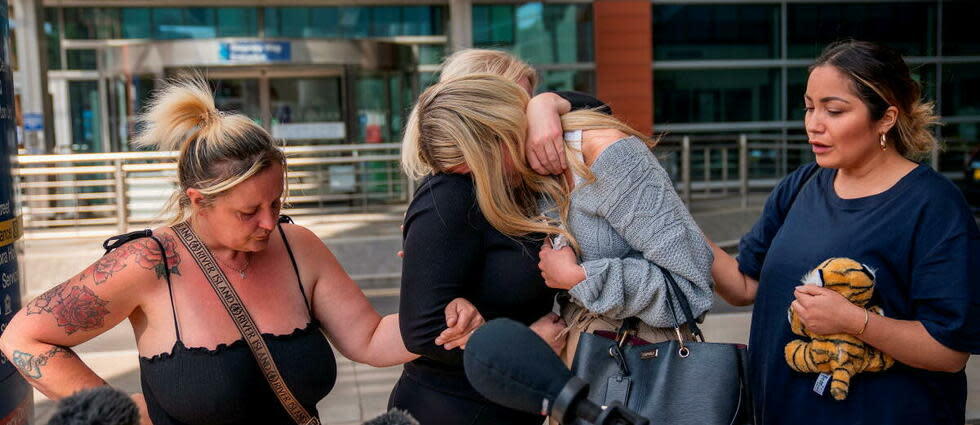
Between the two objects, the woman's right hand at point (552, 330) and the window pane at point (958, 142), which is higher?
the woman's right hand at point (552, 330)

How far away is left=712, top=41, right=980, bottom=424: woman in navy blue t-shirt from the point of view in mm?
2037

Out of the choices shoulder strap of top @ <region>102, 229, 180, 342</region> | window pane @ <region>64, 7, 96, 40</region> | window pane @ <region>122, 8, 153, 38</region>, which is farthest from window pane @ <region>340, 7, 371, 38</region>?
shoulder strap of top @ <region>102, 229, 180, 342</region>

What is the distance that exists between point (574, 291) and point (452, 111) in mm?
503

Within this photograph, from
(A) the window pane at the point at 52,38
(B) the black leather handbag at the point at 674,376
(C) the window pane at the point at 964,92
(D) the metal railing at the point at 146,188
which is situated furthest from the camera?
(C) the window pane at the point at 964,92

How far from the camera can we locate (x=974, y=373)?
5.40 meters

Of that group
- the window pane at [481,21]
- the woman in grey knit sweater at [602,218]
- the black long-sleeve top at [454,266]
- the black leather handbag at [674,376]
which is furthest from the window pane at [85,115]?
the black leather handbag at [674,376]

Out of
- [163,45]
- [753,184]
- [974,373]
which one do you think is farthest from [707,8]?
[974,373]

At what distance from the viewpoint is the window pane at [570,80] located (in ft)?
57.3

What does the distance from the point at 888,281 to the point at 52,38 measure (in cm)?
1707

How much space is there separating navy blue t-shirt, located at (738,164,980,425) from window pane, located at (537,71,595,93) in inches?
600

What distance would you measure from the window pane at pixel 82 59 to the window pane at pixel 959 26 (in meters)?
16.9

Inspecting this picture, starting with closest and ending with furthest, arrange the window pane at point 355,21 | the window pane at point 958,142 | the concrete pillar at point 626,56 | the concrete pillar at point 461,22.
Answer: the concrete pillar at point 461,22 → the window pane at point 355,21 → the concrete pillar at point 626,56 → the window pane at point 958,142

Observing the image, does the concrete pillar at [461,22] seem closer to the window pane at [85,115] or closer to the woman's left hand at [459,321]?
the window pane at [85,115]

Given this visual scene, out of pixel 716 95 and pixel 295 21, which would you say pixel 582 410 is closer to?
pixel 295 21
